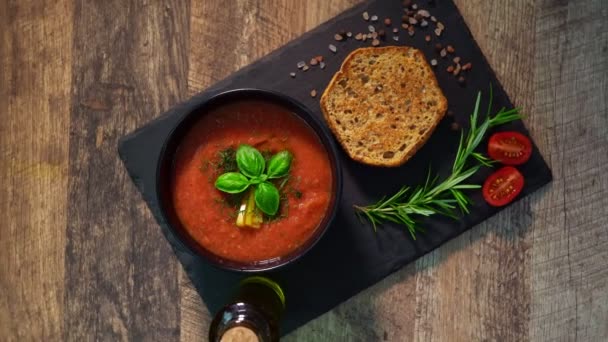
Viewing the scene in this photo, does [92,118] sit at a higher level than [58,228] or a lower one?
higher

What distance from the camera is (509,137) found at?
230 centimetres

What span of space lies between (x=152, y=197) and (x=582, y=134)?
1.54m

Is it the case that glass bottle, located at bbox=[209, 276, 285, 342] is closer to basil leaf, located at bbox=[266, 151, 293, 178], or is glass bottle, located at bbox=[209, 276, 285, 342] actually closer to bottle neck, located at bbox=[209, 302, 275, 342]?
bottle neck, located at bbox=[209, 302, 275, 342]

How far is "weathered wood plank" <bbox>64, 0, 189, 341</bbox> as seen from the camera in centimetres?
240

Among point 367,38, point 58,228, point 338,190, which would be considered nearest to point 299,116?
point 338,190

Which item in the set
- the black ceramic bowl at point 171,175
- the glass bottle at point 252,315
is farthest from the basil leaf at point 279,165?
the glass bottle at point 252,315

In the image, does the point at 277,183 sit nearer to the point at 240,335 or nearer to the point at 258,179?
the point at 258,179

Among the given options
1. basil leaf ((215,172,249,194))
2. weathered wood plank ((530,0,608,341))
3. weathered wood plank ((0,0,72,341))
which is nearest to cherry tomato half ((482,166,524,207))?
weathered wood plank ((530,0,608,341))

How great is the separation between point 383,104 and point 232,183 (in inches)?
24.0

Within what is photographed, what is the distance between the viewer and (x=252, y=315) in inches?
79.0

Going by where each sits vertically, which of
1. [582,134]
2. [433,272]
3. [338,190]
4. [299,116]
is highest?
[299,116]

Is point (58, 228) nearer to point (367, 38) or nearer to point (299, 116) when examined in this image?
point (299, 116)

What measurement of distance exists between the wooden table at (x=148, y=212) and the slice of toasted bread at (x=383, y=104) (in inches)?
10.2

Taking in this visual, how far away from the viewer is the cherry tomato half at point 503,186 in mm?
2295
